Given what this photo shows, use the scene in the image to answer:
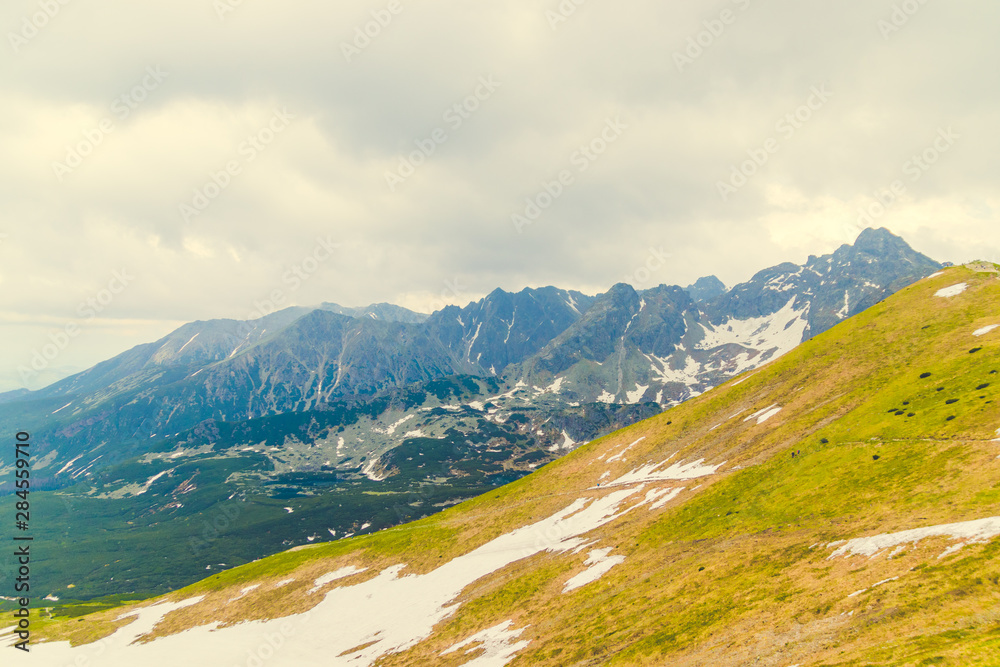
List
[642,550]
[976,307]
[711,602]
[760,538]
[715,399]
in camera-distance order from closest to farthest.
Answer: [711,602] → [760,538] → [642,550] → [976,307] → [715,399]

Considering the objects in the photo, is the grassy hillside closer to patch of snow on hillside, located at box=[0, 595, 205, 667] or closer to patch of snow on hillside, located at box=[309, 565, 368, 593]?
patch of snow on hillside, located at box=[309, 565, 368, 593]

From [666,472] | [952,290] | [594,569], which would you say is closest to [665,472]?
[666,472]

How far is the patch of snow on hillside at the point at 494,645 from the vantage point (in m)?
41.7

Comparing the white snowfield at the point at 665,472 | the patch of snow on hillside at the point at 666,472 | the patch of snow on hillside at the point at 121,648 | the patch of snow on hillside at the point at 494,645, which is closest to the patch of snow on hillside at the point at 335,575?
the patch of snow on hillside at the point at 121,648

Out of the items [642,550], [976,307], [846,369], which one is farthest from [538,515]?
[976,307]

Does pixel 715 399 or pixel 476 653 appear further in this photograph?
pixel 715 399

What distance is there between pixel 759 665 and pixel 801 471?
1406 inches

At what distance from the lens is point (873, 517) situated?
120 feet

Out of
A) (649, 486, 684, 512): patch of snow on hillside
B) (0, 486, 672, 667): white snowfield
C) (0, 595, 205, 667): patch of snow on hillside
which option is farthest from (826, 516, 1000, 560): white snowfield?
(0, 595, 205, 667): patch of snow on hillside

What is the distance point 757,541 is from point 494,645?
28883 mm

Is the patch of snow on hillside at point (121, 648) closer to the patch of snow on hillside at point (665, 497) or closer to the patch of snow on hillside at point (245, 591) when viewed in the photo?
the patch of snow on hillside at point (245, 591)

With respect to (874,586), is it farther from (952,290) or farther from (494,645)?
(952,290)

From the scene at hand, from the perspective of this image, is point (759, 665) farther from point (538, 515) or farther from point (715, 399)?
point (715, 399)

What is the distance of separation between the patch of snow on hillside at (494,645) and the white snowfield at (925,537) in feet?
98.4
